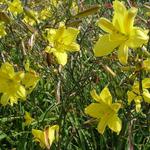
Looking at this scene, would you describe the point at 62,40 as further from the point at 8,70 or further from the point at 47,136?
the point at 47,136

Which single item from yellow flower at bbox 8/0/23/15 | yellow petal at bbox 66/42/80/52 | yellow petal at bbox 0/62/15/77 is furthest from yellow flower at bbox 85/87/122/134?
yellow flower at bbox 8/0/23/15

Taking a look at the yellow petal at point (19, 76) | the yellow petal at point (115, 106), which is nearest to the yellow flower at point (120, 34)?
the yellow petal at point (115, 106)

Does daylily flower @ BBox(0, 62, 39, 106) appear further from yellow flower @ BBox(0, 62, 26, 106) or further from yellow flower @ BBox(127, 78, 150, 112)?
yellow flower @ BBox(127, 78, 150, 112)

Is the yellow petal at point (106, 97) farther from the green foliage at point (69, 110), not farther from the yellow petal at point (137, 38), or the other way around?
the yellow petal at point (137, 38)

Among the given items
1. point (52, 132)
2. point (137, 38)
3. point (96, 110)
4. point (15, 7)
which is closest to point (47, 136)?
point (52, 132)

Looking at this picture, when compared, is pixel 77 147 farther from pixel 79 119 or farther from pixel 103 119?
pixel 103 119
